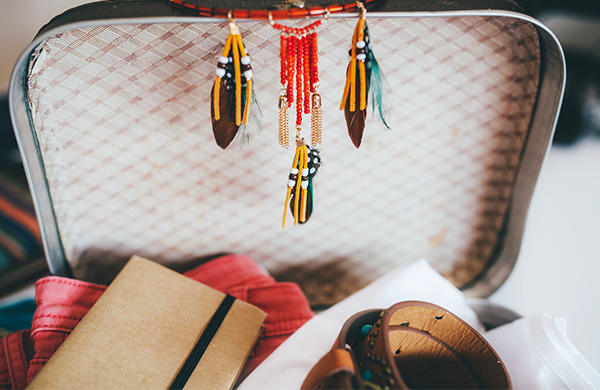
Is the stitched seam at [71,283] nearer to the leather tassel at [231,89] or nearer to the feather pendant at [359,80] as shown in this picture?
the leather tassel at [231,89]

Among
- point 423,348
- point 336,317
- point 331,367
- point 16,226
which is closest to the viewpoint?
point 331,367

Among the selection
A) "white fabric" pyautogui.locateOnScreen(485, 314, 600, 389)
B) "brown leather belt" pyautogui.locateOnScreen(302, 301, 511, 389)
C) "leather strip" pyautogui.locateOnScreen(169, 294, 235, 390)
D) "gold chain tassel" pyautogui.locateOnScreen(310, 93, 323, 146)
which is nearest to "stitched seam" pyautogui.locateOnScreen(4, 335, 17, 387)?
"leather strip" pyautogui.locateOnScreen(169, 294, 235, 390)

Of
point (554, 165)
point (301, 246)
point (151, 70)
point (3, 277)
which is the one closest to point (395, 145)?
point (301, 246)

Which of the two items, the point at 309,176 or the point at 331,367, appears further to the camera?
the point at 309,176

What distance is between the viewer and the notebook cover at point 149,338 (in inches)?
15.3

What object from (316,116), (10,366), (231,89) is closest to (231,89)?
(231,89)

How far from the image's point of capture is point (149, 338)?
0.43 metres

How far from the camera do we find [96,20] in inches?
14.0

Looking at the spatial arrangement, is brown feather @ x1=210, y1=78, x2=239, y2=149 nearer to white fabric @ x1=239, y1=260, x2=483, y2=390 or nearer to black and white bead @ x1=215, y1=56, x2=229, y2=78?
black and white bead @ x1=215, y1=56, x2=229, y2=78

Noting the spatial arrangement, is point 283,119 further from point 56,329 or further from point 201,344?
point 56,329

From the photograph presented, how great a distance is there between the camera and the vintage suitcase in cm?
40

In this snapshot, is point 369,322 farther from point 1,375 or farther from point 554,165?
point 554,165

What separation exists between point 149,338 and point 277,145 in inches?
12.8

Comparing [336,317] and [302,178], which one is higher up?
[302,178]
